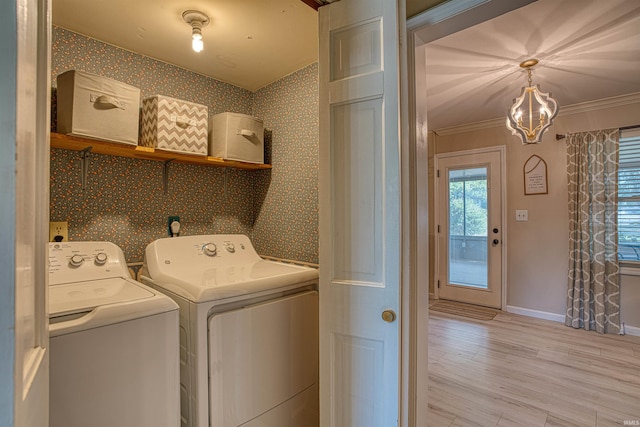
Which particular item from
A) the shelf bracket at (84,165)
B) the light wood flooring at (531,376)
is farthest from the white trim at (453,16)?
the light wood flooring at (531,376)

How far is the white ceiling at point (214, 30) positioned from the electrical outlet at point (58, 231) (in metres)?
1.04

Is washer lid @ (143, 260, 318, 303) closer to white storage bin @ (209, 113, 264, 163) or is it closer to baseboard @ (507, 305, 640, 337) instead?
white storage bin @ (209, 113, 264, 163)

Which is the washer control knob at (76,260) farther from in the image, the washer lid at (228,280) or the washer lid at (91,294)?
the washer lid at (228,280)

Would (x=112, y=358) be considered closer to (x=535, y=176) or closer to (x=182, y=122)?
(x=182, y=122)

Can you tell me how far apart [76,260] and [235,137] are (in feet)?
3.56

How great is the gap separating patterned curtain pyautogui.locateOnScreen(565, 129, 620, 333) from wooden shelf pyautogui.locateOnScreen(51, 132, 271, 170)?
3.36 meters

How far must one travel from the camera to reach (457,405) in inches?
79.9

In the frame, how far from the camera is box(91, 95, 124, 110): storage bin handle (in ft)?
4.98

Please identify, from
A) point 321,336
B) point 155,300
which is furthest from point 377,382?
point 155,300

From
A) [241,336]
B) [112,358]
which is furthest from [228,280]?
[112,358]

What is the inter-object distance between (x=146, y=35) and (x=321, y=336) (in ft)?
6.00

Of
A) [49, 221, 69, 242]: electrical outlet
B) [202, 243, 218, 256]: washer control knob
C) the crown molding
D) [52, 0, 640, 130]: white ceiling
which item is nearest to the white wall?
the crown molding

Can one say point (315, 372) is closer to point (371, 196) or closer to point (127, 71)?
point (371, 196)

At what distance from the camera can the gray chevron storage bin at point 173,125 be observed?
1.74 metres
